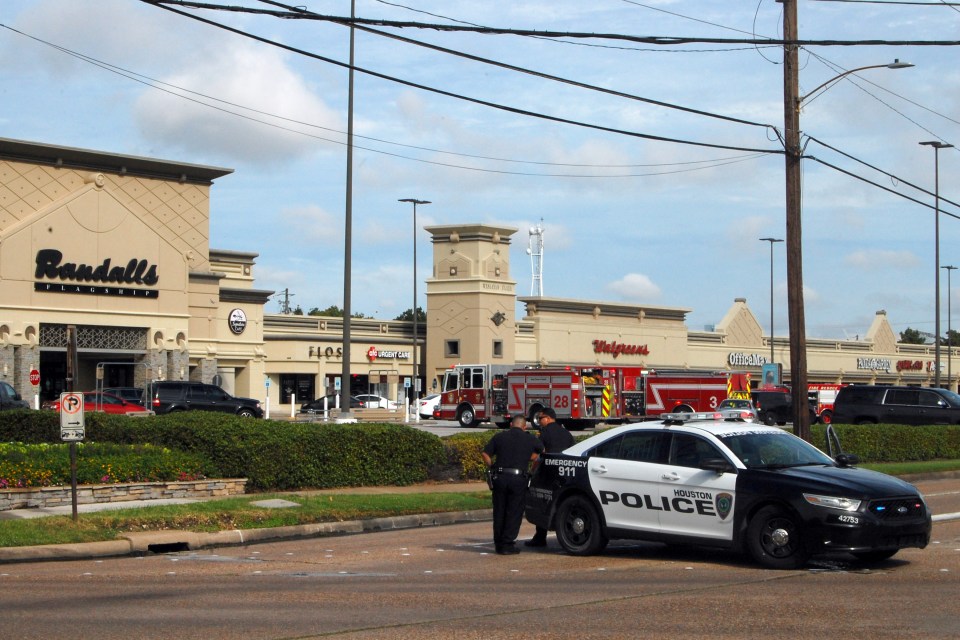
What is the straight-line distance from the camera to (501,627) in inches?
368

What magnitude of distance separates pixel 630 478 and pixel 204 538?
6138 millimetres

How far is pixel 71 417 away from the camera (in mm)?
16438

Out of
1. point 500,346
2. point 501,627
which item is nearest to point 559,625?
point 501,627

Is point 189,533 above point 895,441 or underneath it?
underneath

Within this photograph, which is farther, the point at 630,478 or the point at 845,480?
the point at 630,478

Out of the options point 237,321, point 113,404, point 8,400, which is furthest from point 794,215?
point 237,321

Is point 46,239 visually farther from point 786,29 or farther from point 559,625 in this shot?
point 559,625

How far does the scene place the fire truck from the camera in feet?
152

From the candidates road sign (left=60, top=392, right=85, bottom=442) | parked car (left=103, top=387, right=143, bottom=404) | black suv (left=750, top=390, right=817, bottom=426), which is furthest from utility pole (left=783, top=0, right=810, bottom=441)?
black suv (left=750, top=390, right=817, bottom=426)

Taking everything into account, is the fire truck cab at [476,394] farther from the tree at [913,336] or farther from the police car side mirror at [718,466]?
the tree at [913,336]

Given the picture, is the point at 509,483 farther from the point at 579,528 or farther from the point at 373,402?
the point at 373,402

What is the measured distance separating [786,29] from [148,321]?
40.6 m

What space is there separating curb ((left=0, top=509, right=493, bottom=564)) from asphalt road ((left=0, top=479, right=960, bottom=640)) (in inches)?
23.1

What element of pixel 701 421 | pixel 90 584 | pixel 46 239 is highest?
pixel 46 239
